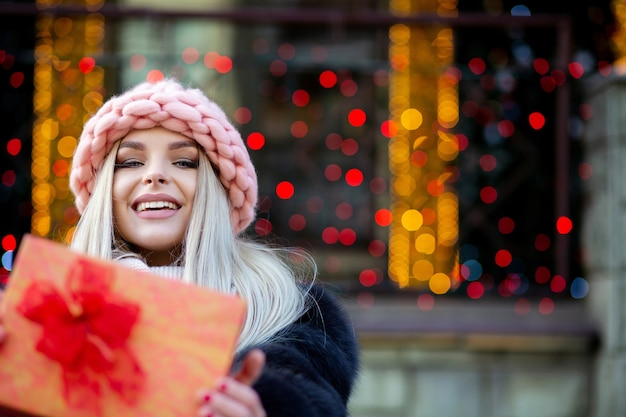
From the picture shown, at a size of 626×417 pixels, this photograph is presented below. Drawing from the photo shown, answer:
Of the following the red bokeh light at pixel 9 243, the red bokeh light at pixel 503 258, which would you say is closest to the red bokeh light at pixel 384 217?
the red bokeh light at pixel 503 258

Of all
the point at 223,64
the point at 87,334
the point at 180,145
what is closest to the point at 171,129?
the point at 180,145

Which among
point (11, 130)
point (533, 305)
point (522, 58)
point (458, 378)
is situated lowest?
point (458, 378)

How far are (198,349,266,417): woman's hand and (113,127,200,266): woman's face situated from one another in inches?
29.6

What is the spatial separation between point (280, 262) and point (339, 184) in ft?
10.2

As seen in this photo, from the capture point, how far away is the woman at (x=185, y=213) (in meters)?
2.36

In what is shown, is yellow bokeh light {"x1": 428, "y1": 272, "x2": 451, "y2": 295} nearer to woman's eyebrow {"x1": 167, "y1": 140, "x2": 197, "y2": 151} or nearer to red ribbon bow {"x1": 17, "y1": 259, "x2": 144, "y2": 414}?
woman's eyebrow {"x1": 167, "y1": 140, "x2": 197, "y2": 151}

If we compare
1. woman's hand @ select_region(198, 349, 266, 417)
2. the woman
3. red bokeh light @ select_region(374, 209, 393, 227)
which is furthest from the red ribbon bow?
red bokeh light @ select_region(374, 209, 393, 227)

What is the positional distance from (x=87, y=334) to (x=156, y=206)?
2.25 ft

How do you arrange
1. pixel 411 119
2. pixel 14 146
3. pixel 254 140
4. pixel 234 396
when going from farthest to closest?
pixel 411 119 → pixel 254 140 → pixel 14 146 → pixel 234 396

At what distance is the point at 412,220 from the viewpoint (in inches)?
209

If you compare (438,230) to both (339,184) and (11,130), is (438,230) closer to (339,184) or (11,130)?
(339,184)

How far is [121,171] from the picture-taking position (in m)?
2.41

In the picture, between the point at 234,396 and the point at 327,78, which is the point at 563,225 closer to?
the point at 327,78

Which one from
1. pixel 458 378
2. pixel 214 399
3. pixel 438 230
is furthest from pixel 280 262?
pixel 438 230
